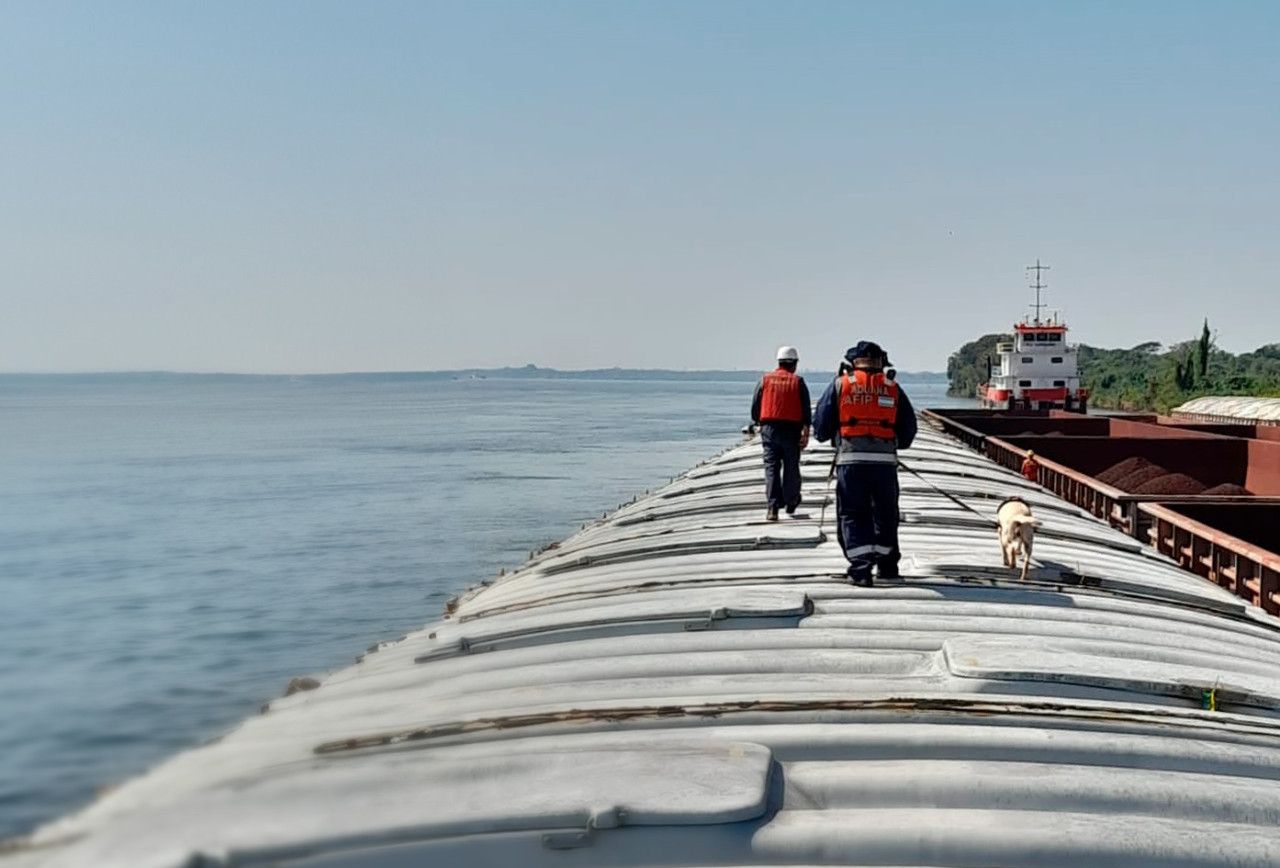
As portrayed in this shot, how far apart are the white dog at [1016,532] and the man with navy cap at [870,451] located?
95 centimetres

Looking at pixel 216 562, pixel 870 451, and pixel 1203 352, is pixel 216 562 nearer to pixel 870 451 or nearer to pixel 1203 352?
pixel 870 451

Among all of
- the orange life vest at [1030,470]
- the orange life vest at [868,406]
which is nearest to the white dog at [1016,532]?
the orange life vest at [868,406]

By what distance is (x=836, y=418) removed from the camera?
6891mm

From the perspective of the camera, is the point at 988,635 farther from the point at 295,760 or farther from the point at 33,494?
the point at 33,494

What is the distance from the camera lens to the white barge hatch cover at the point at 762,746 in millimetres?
3164

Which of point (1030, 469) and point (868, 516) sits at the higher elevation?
point (868, 516)

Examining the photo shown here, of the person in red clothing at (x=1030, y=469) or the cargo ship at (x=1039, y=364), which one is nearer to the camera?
the person in red clothing at (x=1030, y=469)

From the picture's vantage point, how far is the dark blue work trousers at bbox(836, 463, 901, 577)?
6.61 m

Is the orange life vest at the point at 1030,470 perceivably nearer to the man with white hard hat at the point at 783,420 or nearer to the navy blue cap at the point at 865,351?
the man with white hard hat at the point at 783,420

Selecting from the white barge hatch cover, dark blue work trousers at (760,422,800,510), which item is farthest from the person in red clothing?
the white barge hatch cover

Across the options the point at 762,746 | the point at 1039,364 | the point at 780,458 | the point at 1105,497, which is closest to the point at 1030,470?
the point at 1105,497

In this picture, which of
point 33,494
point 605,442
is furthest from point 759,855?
point 605,442

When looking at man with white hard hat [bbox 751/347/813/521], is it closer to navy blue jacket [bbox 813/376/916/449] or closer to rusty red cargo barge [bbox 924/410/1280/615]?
navy blue jacket [bbox 813/376/916/449]

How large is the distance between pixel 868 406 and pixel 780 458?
2.84 metres
